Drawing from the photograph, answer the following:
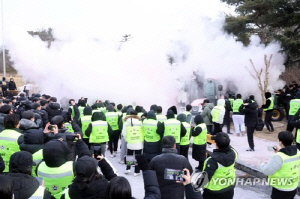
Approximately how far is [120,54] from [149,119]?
12014 millimetres

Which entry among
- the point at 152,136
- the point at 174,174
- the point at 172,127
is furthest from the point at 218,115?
the point at 174,174

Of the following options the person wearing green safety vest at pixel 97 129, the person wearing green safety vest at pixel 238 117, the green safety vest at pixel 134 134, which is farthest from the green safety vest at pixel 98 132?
the person wearing green safety vest at pixel 238 117

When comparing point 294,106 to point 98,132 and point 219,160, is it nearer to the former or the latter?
point 98,132

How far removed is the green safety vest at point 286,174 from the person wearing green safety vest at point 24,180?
10.8ft

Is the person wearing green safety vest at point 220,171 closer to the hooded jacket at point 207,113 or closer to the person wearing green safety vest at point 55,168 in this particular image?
the person wearing green safety vest at point 55,168

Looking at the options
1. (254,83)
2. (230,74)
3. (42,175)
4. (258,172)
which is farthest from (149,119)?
(254,83)

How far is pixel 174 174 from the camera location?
3365mm

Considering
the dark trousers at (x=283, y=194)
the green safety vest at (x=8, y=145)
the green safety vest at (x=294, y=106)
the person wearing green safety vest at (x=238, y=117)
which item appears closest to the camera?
the dark trousers at (x=283, y=194)

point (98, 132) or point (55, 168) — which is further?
point (98, 132)

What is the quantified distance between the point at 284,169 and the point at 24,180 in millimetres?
3572

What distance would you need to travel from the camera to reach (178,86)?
60.0 ft

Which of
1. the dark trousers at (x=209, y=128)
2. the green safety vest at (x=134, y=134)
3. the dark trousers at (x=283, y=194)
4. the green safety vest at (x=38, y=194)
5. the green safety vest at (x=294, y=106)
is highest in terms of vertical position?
the green safety vest at (x=294, y=106)

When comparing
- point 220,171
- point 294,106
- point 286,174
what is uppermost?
A: point 294,106

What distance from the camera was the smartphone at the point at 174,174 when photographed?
10.5 ft
